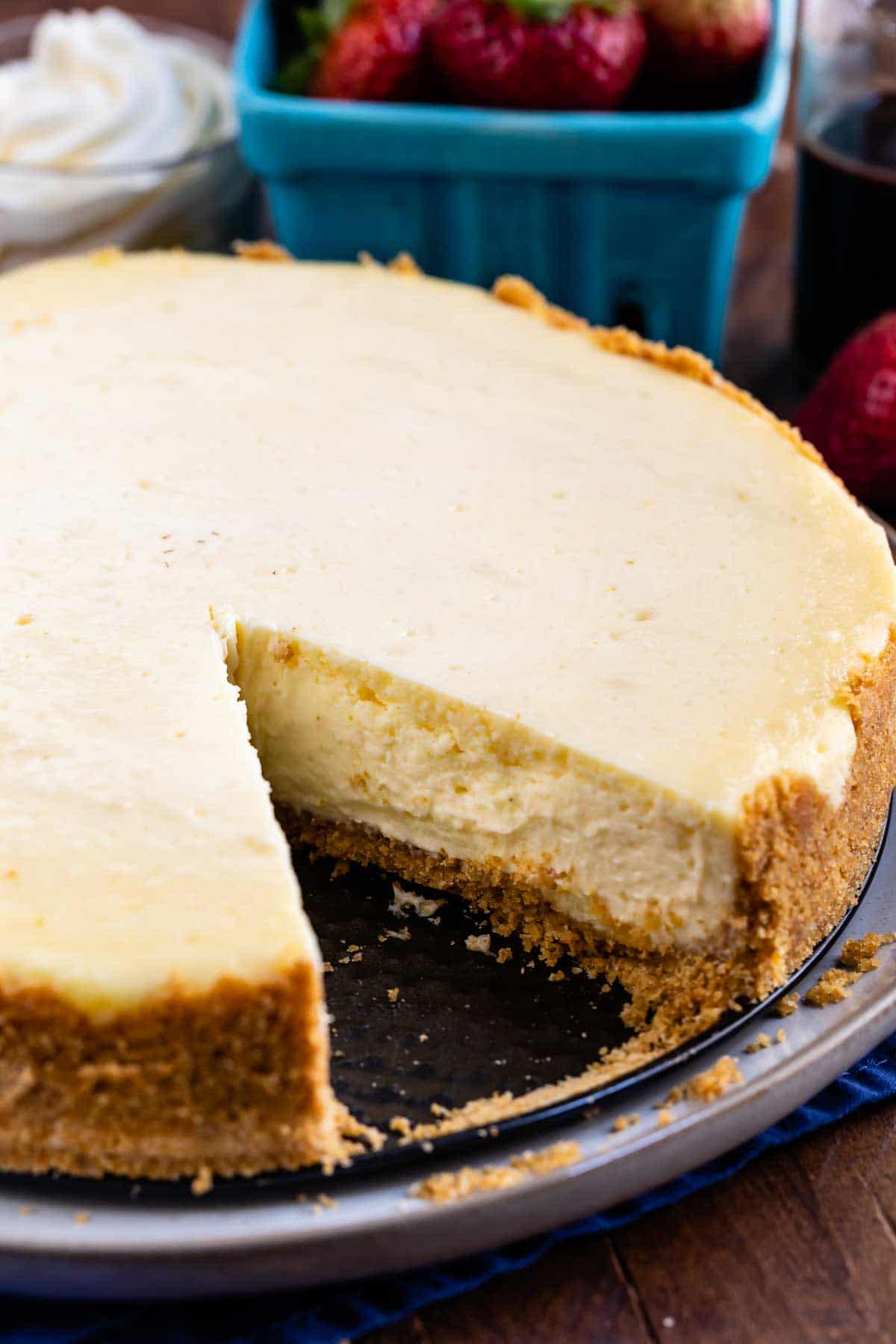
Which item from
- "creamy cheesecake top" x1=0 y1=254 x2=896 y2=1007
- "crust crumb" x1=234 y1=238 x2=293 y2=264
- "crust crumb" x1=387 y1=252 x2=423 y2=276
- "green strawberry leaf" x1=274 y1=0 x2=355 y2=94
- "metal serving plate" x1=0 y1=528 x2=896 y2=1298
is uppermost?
"green strawberry leaf" x1=274 y1=0 x2=355 y2=94

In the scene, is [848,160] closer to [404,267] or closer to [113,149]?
[404,267]

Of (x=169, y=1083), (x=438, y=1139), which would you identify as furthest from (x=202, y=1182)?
(x=438, y=1139)

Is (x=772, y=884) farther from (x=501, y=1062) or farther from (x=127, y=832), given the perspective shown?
(x=127, y=832)

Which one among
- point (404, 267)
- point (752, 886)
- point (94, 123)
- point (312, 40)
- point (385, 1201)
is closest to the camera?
point (385, 1201)

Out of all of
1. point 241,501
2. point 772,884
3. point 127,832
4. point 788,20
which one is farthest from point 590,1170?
point 788,20

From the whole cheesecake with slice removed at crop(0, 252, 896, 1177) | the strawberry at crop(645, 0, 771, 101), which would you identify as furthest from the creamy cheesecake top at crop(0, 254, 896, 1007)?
the strawberry at crop(645, 0, 771, 101)

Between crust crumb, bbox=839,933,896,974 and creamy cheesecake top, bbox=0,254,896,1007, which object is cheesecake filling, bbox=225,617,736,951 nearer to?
creamy cheesecake top, bbox=0,254,896,1007
